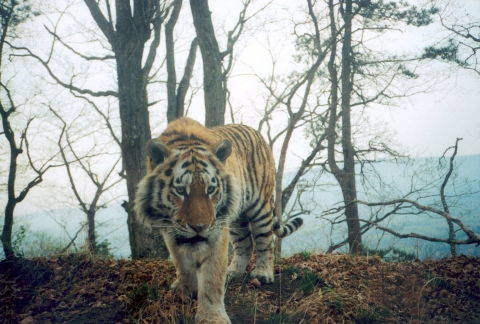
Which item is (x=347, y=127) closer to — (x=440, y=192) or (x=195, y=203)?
(x=440, y=192)

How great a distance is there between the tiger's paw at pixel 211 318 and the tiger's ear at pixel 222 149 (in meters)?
1.26

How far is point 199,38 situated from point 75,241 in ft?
13.5

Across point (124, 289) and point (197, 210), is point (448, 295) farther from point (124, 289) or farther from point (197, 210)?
point (124, 289)

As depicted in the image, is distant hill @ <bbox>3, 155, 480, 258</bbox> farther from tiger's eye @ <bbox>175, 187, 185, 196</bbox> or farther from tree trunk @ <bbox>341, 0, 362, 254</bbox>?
tiger's eye @ <bbox>175, 187, 185, 196</bbox>

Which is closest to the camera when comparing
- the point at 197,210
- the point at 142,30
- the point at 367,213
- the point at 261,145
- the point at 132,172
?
the point at 197,210

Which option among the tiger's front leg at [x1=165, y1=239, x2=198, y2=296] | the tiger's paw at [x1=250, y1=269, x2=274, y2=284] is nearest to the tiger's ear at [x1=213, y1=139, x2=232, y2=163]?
the tiger's front leg at [x1=165, y1=239, x2=198, y2=296]

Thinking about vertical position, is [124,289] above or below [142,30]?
below

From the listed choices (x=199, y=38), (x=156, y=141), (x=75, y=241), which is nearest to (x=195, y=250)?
(x=156, y=141)

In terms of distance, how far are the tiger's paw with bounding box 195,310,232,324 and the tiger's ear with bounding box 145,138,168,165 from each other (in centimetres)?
129

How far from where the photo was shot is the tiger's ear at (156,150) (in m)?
3.00

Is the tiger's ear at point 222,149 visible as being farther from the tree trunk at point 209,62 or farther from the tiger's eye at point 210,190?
the tree trunk at point 209,62

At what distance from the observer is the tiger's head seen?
2.77m

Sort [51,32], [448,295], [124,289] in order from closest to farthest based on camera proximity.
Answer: [124,289] → [448,295] → [51,32]

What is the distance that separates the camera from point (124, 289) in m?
3.54
